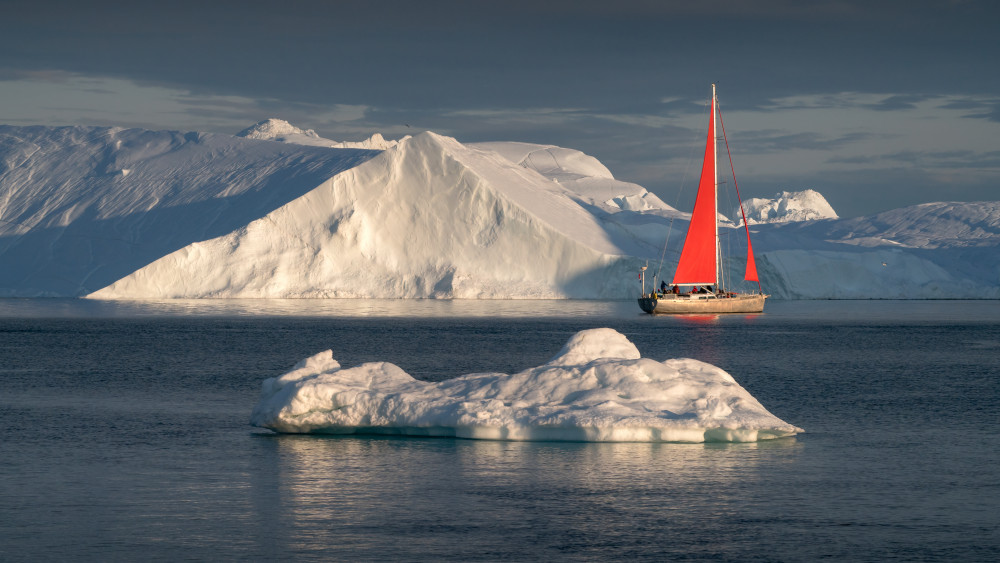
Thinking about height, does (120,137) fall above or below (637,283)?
above

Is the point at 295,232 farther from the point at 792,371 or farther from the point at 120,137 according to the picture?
the point at 792,371

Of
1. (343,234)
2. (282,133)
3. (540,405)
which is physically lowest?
(540,405)

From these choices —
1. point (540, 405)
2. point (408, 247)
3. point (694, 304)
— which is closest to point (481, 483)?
point (540, 405)

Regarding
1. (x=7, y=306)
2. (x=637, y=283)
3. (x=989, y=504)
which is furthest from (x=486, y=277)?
(x=989, y=504)

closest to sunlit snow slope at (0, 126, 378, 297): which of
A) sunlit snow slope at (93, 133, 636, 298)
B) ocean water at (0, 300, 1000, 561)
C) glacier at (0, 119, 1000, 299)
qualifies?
glacier at (0, 119, 1000, 299)

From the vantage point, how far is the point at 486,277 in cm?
9288

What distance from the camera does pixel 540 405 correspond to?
21.4 meters

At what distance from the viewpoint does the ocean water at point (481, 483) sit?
578 inches

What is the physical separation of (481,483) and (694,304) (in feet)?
200

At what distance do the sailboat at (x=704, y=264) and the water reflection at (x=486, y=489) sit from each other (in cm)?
5416

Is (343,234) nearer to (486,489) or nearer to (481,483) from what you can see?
(481,483)

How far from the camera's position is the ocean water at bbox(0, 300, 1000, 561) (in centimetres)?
1467

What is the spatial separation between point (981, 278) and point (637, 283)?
38492 mm

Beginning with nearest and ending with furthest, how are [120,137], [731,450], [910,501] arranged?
1. [910,501]
2. [731,450]
3. [120,137]
